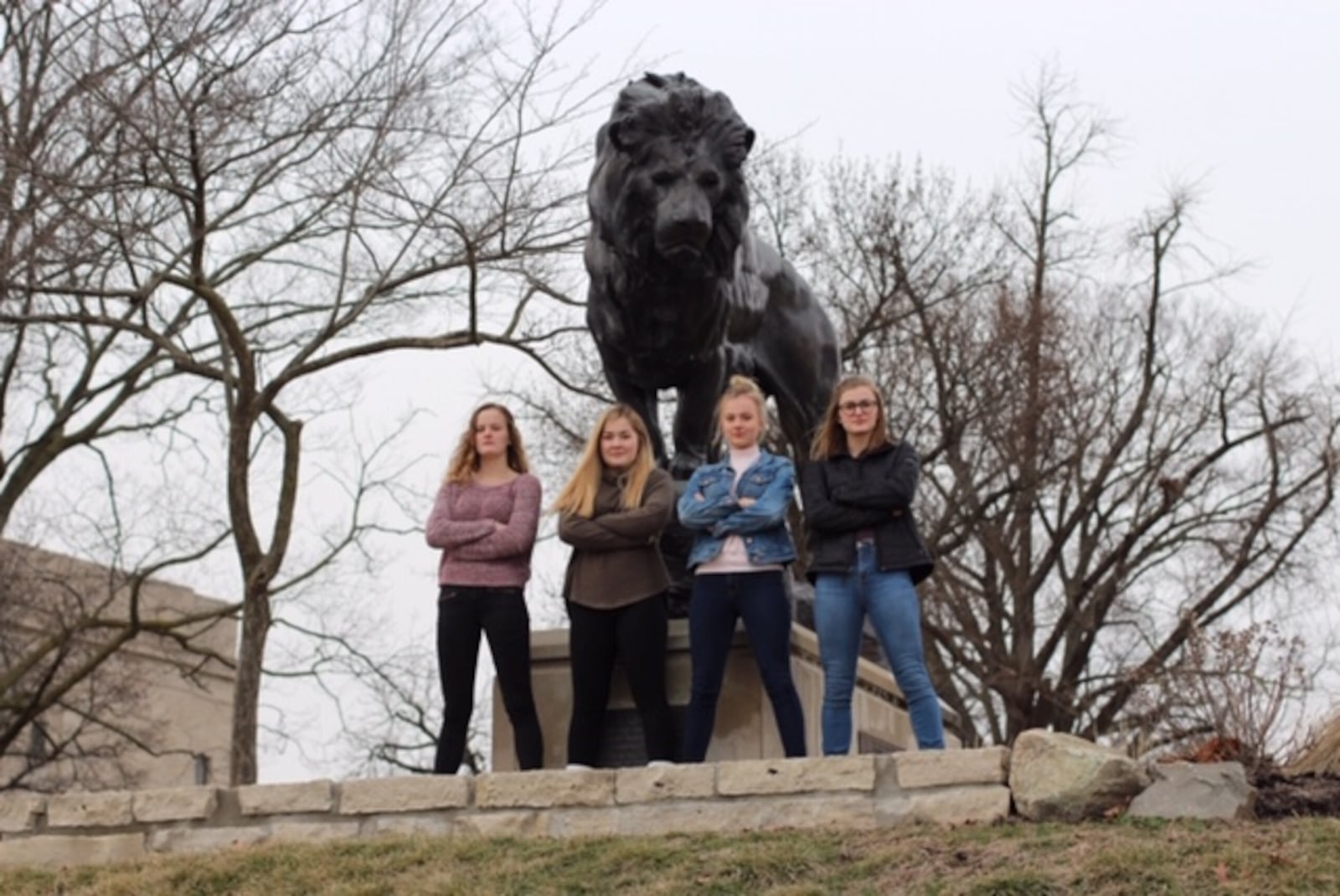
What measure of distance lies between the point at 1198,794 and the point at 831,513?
1973 mm

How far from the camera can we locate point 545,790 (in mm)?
8703

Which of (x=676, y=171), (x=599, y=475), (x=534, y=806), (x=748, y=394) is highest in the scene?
(x=676, y=171)

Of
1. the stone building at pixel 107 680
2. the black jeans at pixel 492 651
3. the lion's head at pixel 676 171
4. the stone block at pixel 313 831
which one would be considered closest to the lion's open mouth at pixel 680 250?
the lion's head at pixel 676 171

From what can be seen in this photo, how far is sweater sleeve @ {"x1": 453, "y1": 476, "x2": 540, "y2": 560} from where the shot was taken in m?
9.29

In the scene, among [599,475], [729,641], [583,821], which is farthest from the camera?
[599,475]

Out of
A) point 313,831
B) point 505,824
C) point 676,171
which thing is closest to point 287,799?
point 313,831

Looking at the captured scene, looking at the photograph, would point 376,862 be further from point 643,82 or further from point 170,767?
point 170,767

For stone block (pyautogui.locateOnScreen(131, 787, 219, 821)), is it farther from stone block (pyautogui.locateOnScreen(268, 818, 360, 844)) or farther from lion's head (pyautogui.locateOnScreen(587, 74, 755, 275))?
lion's head (pyautogui.locateOnScreen(587, 74, 755, 275))

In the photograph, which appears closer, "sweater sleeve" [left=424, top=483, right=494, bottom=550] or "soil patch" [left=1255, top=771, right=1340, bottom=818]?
"soil patch" [left=1255, top=771, right=1340, bottom=818]

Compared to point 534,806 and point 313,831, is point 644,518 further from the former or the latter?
point 313,831

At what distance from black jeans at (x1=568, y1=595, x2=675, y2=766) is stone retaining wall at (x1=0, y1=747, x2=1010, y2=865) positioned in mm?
443

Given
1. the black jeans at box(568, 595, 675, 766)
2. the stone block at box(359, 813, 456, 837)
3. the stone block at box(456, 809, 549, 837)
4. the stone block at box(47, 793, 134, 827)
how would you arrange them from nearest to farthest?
the stone block at box(456, 809, 549, 837) → the stone block at box(359, 813, 456, 837) → the black jeans at box(568, 595, 675, 766) → the stone block at box(47, 793, 134, 827)

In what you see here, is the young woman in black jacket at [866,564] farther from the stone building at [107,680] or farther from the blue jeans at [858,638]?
the stone building at [107,680]

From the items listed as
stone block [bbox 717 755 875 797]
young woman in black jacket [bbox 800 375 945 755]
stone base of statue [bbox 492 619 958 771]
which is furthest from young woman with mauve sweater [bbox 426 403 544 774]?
young woman in black jacket [bbox 800 375 945 755]
